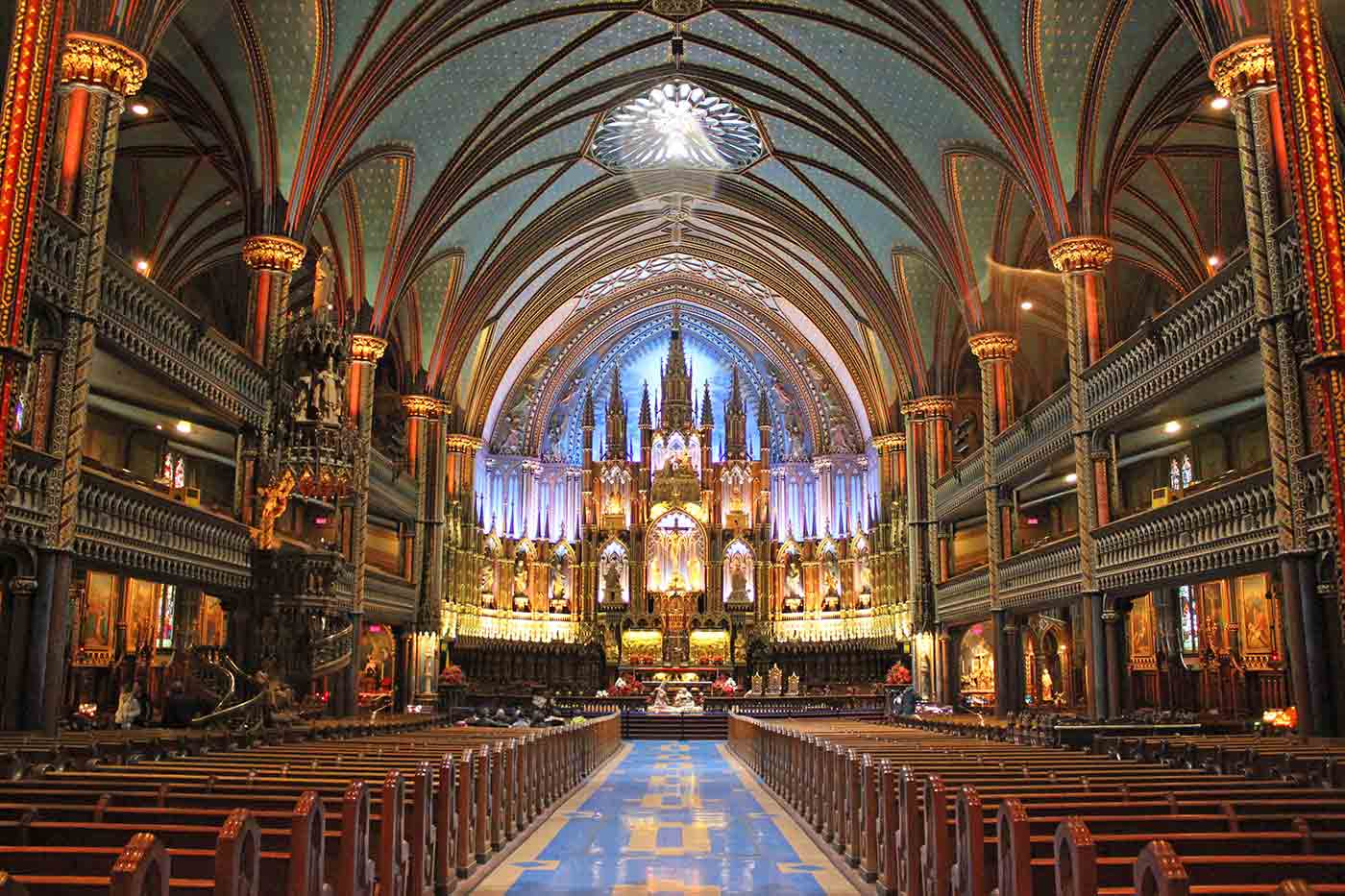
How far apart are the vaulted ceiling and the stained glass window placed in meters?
7.45

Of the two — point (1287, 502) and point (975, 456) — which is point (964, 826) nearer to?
point (1287, 502)

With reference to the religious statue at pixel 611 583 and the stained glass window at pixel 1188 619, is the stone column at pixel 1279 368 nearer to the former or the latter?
the stained glass window at pixel 1188 619

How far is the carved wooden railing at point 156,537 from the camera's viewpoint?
13.8 metres

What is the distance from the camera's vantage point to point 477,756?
903 cm

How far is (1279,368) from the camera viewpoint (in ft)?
42.6

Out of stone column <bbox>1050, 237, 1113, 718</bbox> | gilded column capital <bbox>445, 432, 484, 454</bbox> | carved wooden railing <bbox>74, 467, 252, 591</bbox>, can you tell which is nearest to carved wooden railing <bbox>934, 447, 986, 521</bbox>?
stone column <bbox>1050, 237, 1113, 718</bbox>

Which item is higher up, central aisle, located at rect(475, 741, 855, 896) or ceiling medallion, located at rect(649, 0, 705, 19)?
ceiling medallion, located at rect(649, 0, 705, 19)

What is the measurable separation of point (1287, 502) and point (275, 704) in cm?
1334

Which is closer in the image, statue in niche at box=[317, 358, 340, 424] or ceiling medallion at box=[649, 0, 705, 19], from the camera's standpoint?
statue in niche at box=[317, 358, 340, 424]

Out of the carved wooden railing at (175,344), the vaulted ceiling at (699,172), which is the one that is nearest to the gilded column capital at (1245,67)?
the vaulted ceiling at (699,172)

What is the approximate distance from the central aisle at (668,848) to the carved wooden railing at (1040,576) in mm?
7622

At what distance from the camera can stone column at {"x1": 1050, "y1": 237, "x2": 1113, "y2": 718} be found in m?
19.0

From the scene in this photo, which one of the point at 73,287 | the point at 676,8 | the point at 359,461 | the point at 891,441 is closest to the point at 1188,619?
the point at 891,441

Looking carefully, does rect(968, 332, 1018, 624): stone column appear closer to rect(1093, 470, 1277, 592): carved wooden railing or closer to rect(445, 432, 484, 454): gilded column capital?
rect(1093, 470, 1277, 592): carved wooden railing
